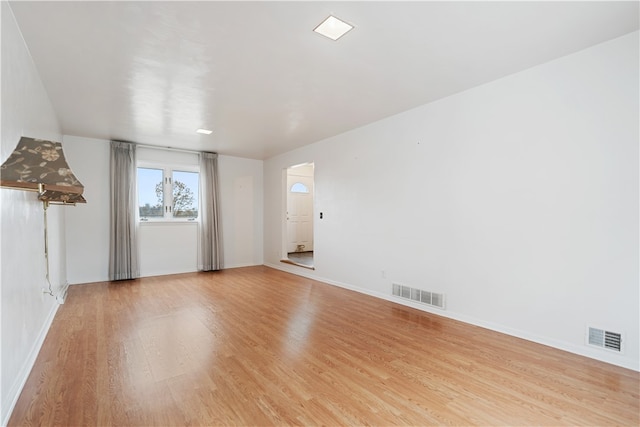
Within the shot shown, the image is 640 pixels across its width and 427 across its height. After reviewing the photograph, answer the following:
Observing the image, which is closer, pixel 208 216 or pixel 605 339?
pixel 605 339

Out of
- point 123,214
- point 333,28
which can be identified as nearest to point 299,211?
point 123,214

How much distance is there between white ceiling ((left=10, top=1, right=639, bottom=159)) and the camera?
6.81 feet

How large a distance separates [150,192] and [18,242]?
164 inches

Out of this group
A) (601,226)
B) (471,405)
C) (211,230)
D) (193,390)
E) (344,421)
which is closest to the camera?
(344,421)

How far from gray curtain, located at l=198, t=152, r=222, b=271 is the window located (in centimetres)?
25

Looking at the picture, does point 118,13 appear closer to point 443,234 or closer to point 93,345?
point 93,345

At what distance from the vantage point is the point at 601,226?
2.50 m

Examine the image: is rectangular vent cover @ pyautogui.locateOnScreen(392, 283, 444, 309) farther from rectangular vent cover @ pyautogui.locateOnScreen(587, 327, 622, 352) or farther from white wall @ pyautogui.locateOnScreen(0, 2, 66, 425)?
A: white wall @ pyautogui.locateOnScreen(0, 2, 66, 425)

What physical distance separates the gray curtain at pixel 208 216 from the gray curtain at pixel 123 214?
1253 millimetres

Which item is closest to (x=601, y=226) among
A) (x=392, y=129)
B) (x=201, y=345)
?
(x=392, y=129)

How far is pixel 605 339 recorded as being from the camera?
97.1 inches

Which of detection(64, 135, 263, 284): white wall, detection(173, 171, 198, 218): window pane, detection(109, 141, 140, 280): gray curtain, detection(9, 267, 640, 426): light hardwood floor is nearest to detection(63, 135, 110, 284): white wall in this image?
detection(64, 135, 263, 284): white wall

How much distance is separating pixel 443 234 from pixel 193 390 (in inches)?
119

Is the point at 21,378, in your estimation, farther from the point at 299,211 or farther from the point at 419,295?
the point at 299,211
